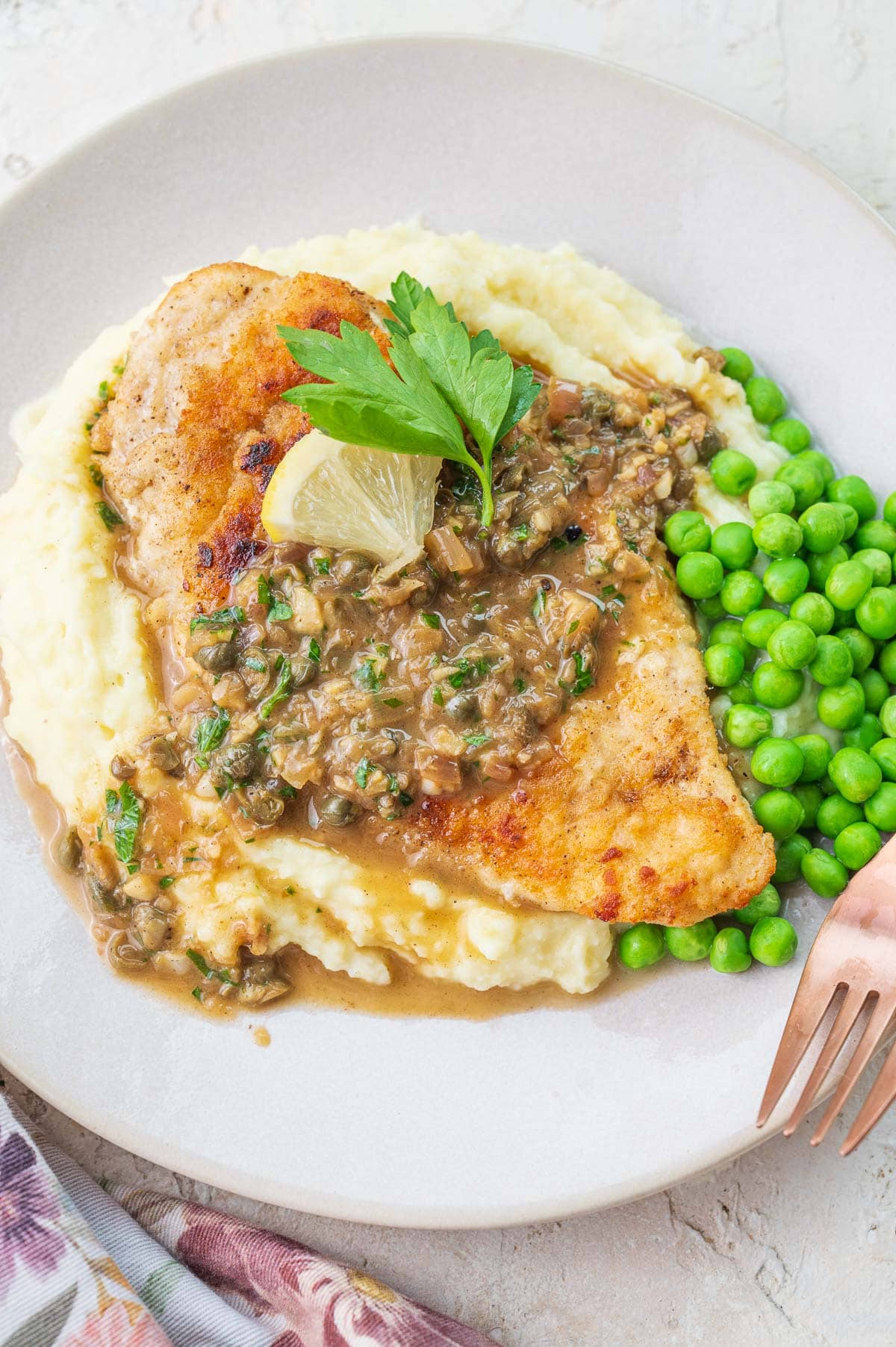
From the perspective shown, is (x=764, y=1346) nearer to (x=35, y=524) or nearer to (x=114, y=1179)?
(x=114, y=1179)

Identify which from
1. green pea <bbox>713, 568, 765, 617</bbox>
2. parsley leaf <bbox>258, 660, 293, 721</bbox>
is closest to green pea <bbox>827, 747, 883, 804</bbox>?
green pea <bbox>713, 568, 765, 617</bbox>

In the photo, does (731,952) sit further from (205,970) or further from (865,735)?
(205,970)

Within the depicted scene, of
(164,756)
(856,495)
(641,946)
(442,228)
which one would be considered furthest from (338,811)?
(442,228)

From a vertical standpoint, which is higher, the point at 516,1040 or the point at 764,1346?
the point at 516,1040

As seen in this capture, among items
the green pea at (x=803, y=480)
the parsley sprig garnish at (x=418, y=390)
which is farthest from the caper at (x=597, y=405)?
the green pea at (x=803, y=480)

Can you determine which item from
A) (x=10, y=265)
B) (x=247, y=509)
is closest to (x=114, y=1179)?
(x=247, y=509)

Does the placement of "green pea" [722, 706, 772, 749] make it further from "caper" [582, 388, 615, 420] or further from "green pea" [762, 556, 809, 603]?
"caper" [582, 388, 615, 420]
